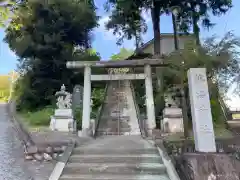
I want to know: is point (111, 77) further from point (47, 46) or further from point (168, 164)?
point (47, 46)

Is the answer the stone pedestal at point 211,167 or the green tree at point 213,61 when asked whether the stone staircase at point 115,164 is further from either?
the green tree at point 213,61

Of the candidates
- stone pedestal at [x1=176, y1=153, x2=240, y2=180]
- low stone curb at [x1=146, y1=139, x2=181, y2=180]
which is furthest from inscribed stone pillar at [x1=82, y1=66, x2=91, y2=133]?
stone pedestal at [x1=176, y1=153, x2=240, y2=180]

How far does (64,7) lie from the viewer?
14.2m

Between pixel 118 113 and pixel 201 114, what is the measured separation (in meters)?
5.43

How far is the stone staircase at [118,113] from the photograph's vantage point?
30.0 ft

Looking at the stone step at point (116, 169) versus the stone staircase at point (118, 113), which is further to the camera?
the stone staircase at point (118, 113)

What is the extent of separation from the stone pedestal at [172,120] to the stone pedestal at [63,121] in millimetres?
3272

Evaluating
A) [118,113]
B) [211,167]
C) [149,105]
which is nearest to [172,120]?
[149,105]

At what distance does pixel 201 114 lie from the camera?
5.00 meters

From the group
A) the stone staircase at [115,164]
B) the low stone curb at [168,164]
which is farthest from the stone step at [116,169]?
the low stone curb at [168,164]

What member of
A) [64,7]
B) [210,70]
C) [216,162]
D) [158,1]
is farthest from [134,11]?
[216,162]

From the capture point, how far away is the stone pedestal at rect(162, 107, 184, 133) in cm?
860

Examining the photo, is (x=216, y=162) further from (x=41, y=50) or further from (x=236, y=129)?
(x=41, y=50)

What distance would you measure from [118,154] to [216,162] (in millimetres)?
2080
